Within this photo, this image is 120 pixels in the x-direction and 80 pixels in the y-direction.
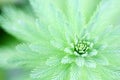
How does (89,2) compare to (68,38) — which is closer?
(68,38)

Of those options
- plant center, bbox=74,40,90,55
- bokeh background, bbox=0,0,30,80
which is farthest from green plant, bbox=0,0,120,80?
bokeh background, bbox=0,0,30,80

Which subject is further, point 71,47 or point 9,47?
point 9,47

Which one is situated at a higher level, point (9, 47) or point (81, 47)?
point (9, 47)

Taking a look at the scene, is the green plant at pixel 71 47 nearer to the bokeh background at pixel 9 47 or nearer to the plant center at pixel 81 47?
the plant center at pixel 81 47

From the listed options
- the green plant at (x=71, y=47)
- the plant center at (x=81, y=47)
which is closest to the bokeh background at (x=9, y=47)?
the green plant at (x=71, y=47)

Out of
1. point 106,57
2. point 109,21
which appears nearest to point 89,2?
point 109,21

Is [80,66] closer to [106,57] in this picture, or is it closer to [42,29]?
[106,57]

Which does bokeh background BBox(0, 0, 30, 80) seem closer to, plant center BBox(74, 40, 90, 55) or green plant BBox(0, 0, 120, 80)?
green plant BBox(0, 0, 120, 80)

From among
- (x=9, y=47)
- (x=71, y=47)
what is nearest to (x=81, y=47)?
(x=71, y=47)

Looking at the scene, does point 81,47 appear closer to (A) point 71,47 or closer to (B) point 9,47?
(A) point 71,47
